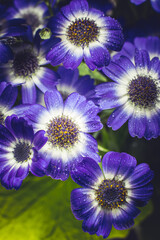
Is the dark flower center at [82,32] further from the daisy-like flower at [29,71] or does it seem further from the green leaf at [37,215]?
the green leaf at [37,215]

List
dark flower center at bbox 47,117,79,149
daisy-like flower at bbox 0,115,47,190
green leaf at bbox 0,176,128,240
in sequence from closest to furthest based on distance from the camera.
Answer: daisy-like flower at bbox 0,115,47,190 < dark flower center at bbox 47,117,79,149 < green leaf at bbox 0,176,128,240

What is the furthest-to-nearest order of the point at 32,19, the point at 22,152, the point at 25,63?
the point at 32,19
the point at 25,63
the point at 22,152

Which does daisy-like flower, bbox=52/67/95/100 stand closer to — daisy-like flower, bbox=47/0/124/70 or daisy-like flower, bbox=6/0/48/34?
daisy-like flower, bbox=47/0/124/70

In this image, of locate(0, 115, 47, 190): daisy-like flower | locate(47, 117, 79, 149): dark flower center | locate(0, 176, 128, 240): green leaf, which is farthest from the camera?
locate(0, 176, 128, 240): green leaf

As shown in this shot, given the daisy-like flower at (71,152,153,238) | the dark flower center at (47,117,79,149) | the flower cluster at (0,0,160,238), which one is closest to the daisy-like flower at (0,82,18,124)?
the flower cluster at (0,0,160,238)

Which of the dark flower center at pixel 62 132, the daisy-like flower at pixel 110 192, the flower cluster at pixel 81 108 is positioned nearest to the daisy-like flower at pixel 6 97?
the flower cluster at pixel 81 108

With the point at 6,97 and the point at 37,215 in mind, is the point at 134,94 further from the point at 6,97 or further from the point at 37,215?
the point at 37,215

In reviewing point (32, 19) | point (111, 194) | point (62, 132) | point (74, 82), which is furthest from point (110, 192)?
point (32, 19)

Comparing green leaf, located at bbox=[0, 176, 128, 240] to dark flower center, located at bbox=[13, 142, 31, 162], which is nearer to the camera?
dark flower center, located at bbox=[13, 142, 31, 162]

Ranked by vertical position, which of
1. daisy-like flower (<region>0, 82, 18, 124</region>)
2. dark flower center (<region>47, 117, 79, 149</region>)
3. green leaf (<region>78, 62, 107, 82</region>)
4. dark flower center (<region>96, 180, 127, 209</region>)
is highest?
green leaf (<region>78, 62, 107, 82</region>)
